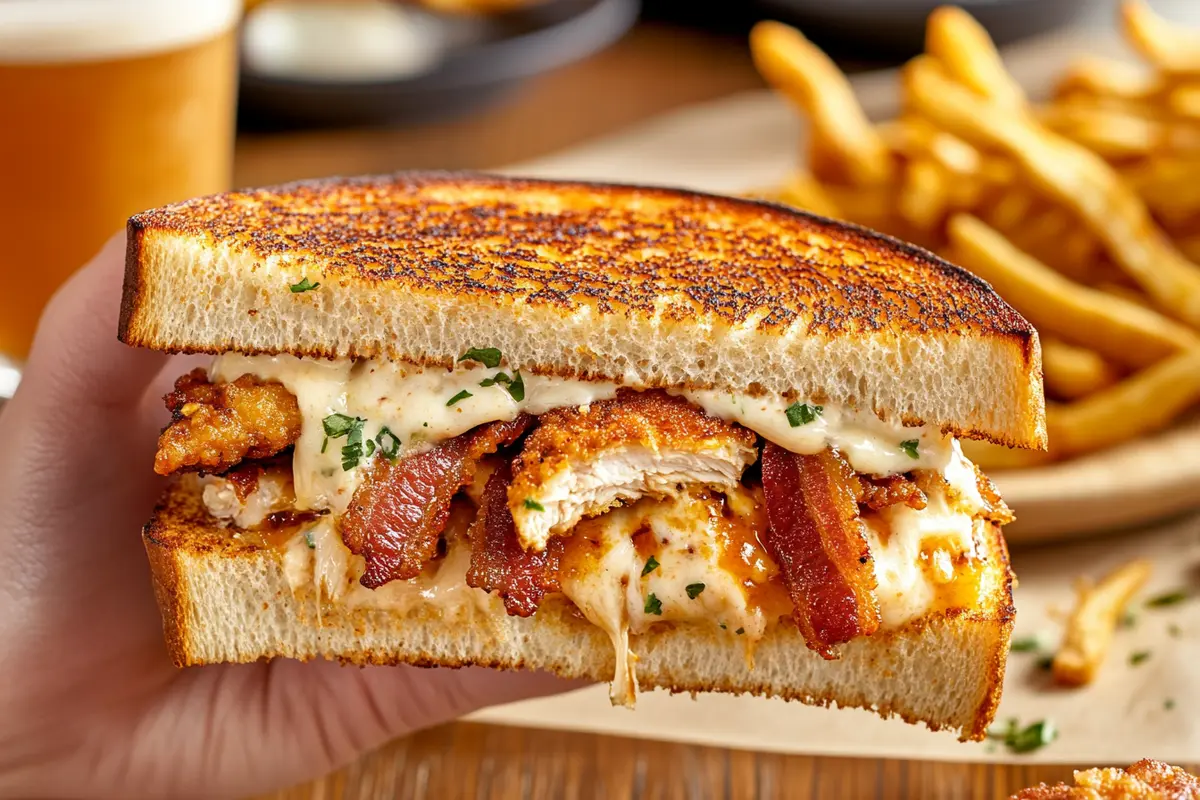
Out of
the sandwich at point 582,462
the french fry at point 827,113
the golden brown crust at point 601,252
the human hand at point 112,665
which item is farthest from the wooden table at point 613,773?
the french fry at point 827,113

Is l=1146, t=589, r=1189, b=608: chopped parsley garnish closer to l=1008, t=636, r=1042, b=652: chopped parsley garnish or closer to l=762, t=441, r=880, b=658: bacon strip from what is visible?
l=1008, t=636, r=1042, b=652: chopped parsley garnish

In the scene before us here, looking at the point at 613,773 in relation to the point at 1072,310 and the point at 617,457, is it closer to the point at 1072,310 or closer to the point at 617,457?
the point at 617,457

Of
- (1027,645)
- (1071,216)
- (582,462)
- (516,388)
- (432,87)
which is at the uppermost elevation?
(432,87)

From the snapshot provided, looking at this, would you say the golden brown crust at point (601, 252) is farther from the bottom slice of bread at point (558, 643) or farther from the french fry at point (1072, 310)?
the french fry at point (1072, 310)

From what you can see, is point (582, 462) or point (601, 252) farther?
point (601, 252)

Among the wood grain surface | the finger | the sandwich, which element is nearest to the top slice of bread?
the sandwich

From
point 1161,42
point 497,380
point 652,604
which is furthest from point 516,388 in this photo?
point 1161,42

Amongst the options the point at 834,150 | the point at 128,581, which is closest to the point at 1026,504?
the point at 834,150
